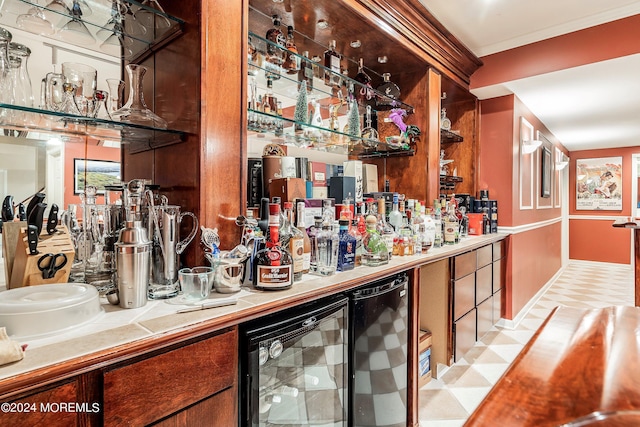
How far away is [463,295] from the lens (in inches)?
96.6

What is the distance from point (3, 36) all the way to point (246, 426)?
1447 mm

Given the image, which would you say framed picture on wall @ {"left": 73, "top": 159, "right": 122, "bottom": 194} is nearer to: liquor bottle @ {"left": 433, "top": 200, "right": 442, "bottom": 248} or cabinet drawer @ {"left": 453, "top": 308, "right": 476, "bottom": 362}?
liquor bottle @ {"left": 433, "top": 200, "right": 442, "bottom": 248}

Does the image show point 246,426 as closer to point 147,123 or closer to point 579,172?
point 147,123

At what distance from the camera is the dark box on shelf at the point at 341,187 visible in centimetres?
213

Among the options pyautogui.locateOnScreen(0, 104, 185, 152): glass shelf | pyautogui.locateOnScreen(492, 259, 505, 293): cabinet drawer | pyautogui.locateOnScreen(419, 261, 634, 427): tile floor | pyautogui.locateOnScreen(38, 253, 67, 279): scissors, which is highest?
pyautogui.locateOnScreen(0, 104, 185, 152): glass shelf

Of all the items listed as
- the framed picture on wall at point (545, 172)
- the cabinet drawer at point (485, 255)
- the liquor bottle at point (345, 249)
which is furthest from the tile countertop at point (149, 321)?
the framed picture on wall at point (545, 172)

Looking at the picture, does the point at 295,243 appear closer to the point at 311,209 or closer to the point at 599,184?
the point at 311,209

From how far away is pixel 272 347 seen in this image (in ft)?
3.60

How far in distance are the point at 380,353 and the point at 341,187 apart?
3.29ft

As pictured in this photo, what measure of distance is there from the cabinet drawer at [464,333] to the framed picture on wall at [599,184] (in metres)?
6.05

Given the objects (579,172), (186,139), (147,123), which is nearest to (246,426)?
(186,139)

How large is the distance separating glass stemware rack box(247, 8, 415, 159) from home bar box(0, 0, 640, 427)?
0.02 m

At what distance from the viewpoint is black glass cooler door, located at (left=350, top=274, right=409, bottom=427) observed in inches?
57.8

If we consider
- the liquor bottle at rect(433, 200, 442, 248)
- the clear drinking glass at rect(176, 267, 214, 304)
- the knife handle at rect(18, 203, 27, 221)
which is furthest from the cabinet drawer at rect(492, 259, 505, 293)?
the knife handle at rect(18, 203, 27, 221)
